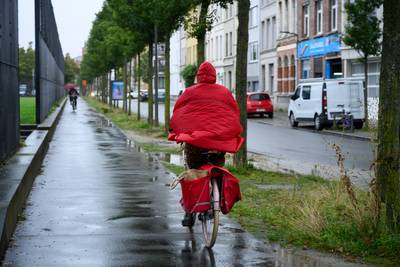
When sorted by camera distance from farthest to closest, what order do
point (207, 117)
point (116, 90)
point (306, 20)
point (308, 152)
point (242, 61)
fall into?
point (116, 90), point (306, 20), point (308, 152), point (242, 61), point (207, 117)

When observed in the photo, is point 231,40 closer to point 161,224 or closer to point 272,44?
point 272,44

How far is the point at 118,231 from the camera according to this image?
26.8 feet

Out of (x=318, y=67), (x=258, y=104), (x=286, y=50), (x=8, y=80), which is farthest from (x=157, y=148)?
(x=286, y=50)

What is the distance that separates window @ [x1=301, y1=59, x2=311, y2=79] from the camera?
5095 cm

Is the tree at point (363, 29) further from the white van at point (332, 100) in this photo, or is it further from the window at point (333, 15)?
the window at point (333, 15)

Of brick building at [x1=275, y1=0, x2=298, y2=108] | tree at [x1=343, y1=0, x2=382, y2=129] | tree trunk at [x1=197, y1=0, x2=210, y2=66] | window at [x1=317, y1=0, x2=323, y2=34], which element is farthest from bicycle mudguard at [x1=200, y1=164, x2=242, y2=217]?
brick building at [x1=275, y1=0, x2=298, y2=108]

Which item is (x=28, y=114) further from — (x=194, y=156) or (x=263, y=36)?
(x=263, y=36)

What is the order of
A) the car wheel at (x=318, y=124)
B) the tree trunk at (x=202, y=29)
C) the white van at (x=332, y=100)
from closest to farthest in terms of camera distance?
the tree trunk at (x=202, y=29) < the white van at (x=332, y=100) < the car wheel at (x=318, y=124)

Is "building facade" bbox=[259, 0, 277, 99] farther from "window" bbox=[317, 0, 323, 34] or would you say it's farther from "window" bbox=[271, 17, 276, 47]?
"window" bbox=[317, 0, 323, 34]

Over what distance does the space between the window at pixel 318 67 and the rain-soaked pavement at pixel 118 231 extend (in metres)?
35.7

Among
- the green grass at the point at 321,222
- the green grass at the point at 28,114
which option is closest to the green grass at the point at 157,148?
the green grass at the point at 28,114

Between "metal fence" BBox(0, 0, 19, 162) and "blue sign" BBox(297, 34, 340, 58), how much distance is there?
31.1 m

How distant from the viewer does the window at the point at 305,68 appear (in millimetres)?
50947

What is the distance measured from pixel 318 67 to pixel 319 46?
138 cm
